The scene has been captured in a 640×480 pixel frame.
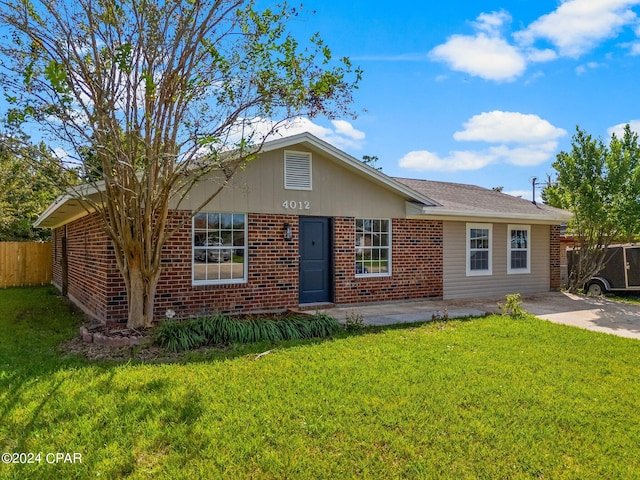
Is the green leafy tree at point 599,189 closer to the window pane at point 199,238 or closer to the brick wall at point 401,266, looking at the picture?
the brick wall at point 401,266

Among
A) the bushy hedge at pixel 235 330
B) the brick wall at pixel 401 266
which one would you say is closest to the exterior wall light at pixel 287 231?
the brick wall at pixel 401 266

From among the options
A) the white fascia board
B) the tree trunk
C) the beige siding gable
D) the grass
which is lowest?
the grass

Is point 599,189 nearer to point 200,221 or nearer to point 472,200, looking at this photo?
point 472,200

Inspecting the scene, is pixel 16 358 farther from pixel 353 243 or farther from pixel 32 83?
pixel 353 243

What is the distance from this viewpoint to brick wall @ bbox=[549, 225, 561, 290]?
47.1 ft

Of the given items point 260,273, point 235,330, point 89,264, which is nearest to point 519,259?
point 260,273

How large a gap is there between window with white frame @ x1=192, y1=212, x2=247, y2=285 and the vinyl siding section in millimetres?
5872

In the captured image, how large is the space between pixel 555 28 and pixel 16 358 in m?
11.3

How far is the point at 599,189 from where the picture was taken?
13.0 meters

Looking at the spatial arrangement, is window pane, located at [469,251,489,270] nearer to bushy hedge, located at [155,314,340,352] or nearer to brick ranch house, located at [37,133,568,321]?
brick ranch house, located at [37,133,568,321]

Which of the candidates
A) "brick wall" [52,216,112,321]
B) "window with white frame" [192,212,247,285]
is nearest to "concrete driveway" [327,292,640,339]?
"window with white frame" [192,212,247,285]

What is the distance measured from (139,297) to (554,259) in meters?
12.9

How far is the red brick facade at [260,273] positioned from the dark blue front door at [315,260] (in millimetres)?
225

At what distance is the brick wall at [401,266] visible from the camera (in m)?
10.6
